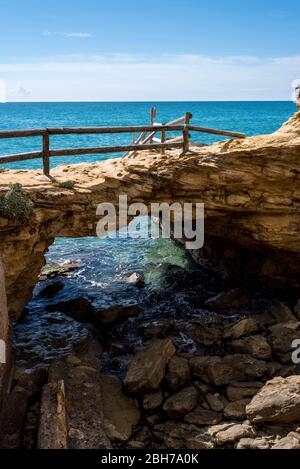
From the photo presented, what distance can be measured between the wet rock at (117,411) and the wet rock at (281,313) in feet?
17.0

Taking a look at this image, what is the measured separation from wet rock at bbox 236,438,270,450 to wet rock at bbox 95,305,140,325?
5958 mm

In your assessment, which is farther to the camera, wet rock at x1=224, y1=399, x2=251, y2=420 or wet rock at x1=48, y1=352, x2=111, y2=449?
wet rock at x1=224, y1=399, x2=251, y2=420

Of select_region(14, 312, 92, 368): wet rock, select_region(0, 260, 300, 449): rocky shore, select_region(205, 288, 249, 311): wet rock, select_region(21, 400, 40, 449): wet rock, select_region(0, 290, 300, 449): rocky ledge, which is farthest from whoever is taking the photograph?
select_region(205, 288, 249, 311): wet rock

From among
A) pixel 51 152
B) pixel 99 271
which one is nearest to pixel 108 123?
pixel 99 271

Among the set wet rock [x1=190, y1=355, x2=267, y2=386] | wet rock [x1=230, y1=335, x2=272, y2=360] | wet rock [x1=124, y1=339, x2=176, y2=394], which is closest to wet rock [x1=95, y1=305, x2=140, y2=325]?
wet rock [x1=124, y1=339, x2=176, y2=394]

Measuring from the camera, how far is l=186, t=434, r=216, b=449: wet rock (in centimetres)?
835

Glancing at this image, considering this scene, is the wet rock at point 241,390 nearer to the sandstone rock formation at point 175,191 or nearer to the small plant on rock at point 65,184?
the sandstone rock formation at point 175,191

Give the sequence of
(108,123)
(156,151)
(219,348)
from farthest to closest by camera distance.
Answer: (108,123) < (156,151) < (219,348)

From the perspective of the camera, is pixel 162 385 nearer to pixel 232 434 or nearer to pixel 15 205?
pixel 232 434

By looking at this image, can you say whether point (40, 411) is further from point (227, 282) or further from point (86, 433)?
point (227, 282)

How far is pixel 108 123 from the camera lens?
86.0m

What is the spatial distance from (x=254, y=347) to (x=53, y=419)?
5246 mm

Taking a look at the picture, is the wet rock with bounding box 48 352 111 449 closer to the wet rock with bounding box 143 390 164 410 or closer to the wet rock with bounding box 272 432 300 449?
the wet rock with bounding box 143 390 164 410

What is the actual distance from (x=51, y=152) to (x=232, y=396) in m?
7.03
